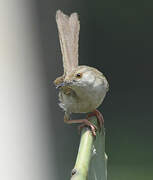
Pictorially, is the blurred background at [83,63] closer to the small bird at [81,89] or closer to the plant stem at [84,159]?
the small bird at [81,89]

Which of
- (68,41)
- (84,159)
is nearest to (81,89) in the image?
(68,41)
